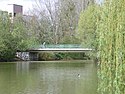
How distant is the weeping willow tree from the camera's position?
27.5 ft

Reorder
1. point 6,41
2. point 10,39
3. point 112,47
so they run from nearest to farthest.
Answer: point 112,47 < point 6,41 < point 10,39

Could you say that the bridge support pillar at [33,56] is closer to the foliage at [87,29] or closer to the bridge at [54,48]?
the bridge at [54,48]

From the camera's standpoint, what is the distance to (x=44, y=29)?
71875 mm

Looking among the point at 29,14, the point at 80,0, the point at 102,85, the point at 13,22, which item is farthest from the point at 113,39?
the point at 29,14

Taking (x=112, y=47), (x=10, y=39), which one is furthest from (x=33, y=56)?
A: (x=112, y=47)

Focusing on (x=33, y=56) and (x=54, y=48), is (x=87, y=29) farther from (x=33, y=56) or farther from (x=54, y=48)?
(x=33, y=56)

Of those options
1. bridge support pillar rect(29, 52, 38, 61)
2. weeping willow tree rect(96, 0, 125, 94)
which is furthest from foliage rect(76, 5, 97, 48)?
weeping willow tree rect(96, 0, 125, 94)

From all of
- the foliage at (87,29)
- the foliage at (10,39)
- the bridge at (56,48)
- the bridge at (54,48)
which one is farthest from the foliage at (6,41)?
the foliage at (87,29)

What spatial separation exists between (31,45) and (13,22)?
5.93m

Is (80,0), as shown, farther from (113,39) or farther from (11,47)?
(113,39)

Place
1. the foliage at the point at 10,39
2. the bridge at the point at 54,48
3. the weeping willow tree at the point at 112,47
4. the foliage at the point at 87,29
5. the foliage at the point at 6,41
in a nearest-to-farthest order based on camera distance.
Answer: the weeping willow tree at the point at 112,47, the foliage at the point at 87,29, the foliage at the point at 6,41, the foliage at the point at 10,39, the bridge at the point at 54,48

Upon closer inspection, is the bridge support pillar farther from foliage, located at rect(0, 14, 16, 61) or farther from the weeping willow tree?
the weeping willow tree

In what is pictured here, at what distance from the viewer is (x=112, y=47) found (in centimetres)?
897

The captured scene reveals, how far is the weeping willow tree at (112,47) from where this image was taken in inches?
330
